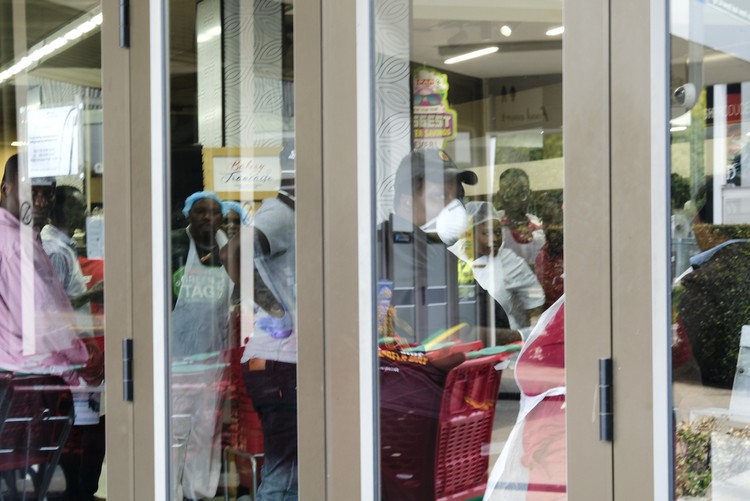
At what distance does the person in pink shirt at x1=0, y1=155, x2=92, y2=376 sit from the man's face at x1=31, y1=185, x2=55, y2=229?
0.03 meters

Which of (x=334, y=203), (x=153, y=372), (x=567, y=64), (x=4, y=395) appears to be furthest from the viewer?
(x=4, y=395)

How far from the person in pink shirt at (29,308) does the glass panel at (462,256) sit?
1408mm

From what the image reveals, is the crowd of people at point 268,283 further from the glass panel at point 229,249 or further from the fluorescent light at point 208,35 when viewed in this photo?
the fluorescent light at point 208,35

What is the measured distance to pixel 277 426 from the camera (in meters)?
2.55

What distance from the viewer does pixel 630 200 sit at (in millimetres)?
1774

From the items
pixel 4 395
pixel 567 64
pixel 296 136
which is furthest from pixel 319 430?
pixel 4 395

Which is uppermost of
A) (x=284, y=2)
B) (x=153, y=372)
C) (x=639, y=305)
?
(x=284, y=2)

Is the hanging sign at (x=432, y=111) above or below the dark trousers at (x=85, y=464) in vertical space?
above

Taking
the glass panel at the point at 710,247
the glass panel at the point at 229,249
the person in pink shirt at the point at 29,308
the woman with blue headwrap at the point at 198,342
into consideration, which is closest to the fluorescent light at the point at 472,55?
the glass panel at the point at 229,249

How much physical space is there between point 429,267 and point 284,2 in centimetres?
89

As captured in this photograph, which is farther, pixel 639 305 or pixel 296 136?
pixel 296 136

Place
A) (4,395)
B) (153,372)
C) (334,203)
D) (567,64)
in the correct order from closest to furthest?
(567,64) → (334,203) → (153,372) → (4,395)

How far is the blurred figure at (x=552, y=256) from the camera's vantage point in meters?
1.98

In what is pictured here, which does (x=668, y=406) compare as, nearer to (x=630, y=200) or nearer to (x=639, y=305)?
(x=639, y=305)
